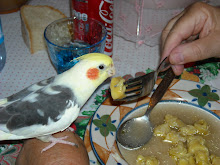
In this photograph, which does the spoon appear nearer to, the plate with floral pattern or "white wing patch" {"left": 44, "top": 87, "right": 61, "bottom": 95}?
the plate with floral pattern

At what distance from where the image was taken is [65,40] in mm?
1067

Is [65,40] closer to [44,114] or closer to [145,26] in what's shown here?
[145,26]

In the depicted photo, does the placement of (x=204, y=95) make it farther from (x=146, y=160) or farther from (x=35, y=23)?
(x=35, y=23)

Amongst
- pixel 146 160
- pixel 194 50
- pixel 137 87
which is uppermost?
pixel 194 50

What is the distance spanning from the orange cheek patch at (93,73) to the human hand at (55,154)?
0.63ft

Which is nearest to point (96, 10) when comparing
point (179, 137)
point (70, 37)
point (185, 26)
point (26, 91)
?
point (70, 37)

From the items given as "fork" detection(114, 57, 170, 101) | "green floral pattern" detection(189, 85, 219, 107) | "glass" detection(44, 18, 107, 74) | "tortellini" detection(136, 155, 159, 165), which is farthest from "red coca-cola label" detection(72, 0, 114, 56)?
"tortellini" detection(136, 155, 159, 165)

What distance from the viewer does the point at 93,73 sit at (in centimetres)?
69

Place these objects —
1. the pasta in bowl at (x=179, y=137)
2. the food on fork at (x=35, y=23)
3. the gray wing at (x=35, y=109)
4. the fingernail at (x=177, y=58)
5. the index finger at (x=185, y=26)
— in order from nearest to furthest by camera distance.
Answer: the gray wing at (x=35, y=109), the pasta in bowl at (x=179, y=137), the fingernail at (x=177, y=58), the index finger at (x=185, y=26), the food on fork at (x=35, y=23)

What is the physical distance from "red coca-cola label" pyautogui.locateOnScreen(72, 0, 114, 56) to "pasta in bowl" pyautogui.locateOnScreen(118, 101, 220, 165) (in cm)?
35

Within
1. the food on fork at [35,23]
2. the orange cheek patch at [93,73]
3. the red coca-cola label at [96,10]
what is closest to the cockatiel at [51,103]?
the orange cheek patch at [93,73]

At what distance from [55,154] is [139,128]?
0.26 meters

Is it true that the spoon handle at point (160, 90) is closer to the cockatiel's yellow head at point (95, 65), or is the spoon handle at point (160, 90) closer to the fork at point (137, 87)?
the fork at point (137, 87)

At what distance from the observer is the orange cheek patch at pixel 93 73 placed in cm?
68
